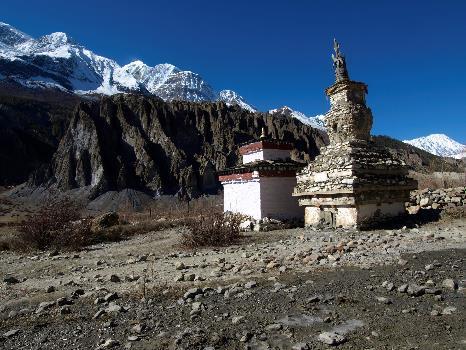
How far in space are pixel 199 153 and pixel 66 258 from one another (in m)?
84.6

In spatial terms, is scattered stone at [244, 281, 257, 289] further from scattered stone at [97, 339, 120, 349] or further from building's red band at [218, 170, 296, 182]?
building's red band at [218, 170, 296, 182]

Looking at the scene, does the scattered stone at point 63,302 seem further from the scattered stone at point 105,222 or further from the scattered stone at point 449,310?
the scattered stone at point 105,222

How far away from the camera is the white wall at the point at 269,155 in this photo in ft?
64.1

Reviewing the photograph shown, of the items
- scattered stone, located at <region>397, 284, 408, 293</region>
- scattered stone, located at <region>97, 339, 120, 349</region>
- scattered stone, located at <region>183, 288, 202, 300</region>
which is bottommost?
scattered stone, located at <region>97, 339, 120, 349</region>

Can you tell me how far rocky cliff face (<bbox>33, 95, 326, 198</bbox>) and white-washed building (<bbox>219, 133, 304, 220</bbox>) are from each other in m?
61.1

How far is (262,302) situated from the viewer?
6.06 meters

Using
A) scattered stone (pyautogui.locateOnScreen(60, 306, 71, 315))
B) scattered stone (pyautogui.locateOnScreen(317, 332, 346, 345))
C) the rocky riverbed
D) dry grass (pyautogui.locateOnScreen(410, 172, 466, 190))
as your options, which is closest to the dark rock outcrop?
dry grass (pyautogui.locateOnScreen(410, 172, 466, 190))

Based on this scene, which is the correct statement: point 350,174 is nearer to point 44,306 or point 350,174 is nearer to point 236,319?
point 236,319

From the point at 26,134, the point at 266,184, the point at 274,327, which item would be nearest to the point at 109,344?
the point at 274,327

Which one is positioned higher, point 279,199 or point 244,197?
point 244,197

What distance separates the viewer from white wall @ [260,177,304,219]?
59.0 feet

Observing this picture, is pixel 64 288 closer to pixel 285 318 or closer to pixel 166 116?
pixel 285 318

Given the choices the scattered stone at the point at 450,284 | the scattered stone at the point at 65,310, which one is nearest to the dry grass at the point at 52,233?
the scattered stone at the point at 65,310

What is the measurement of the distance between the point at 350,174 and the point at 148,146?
8015 cm
